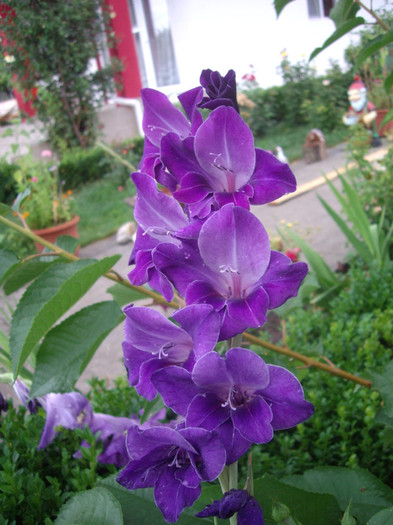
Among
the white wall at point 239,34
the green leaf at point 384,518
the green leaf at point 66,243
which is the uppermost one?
the white wall at point 239,34

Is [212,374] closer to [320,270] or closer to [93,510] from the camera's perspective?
[93,510]

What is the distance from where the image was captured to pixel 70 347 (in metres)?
0.76

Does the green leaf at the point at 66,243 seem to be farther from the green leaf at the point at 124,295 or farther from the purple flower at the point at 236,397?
the purple flower at the point at 236,397

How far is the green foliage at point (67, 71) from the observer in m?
4.41

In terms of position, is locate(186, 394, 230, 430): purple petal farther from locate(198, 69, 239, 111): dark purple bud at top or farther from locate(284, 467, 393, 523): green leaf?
locate(284, 467, 393, 523): green leaf

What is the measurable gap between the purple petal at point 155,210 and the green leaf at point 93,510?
0.34 metres

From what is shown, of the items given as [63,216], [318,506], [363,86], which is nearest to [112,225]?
[63,216]

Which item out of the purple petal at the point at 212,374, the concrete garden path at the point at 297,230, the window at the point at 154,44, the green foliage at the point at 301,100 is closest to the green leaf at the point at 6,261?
the purple petal at the point at 212,374

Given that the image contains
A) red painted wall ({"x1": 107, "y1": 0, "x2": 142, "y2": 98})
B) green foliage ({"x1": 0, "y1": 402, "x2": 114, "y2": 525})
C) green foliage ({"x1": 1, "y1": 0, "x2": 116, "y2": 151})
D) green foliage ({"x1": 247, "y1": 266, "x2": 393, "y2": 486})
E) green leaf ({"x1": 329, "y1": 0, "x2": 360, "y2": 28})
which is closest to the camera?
green foliage ({"x1": 0, "y1": 402, "x2": 114, "y2": 525})

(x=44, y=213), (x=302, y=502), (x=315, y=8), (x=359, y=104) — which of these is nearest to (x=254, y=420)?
(x=302, y=502)

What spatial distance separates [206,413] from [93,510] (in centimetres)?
29

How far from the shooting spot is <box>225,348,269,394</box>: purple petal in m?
0.40

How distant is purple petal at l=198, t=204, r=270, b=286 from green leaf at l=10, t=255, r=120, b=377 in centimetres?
28

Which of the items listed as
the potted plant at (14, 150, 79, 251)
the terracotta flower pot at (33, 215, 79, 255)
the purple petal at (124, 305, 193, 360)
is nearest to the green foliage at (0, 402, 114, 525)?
the purple petal at (124, 305, 193, 360)
